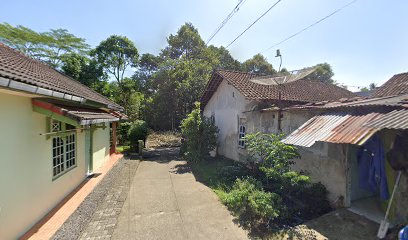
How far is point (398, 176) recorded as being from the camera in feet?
17.9

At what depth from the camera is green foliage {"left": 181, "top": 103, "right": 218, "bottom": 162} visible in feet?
48.6

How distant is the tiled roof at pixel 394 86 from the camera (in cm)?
1250

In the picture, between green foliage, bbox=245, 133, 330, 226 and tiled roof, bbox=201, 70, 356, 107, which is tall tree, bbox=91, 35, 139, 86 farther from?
green foliage, bbox=245, 133, 330, 226

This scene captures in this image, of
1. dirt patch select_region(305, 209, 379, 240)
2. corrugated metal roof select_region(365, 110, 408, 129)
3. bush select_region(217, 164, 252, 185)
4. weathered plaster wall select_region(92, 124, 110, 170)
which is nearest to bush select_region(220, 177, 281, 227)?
dirt patch select_region(305, 209, 379, 240)

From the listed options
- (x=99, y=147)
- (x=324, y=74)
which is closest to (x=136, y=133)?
(x=99, y=147)

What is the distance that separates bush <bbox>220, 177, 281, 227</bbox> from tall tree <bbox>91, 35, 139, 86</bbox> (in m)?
25.0

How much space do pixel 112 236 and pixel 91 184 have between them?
438 cm

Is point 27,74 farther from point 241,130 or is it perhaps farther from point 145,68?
point 145,68

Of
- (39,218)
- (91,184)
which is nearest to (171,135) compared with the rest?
(91,184)

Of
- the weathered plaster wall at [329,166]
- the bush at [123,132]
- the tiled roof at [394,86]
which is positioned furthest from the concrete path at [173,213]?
the tiled roof at [394,86]

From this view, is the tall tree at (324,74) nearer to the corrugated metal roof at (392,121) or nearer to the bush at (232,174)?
the bush at (232,174)

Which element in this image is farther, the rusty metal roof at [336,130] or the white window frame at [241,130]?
the white window frame at [241,130]

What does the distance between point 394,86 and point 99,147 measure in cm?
1695

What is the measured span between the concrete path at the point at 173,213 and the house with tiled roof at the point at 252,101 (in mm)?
4355
